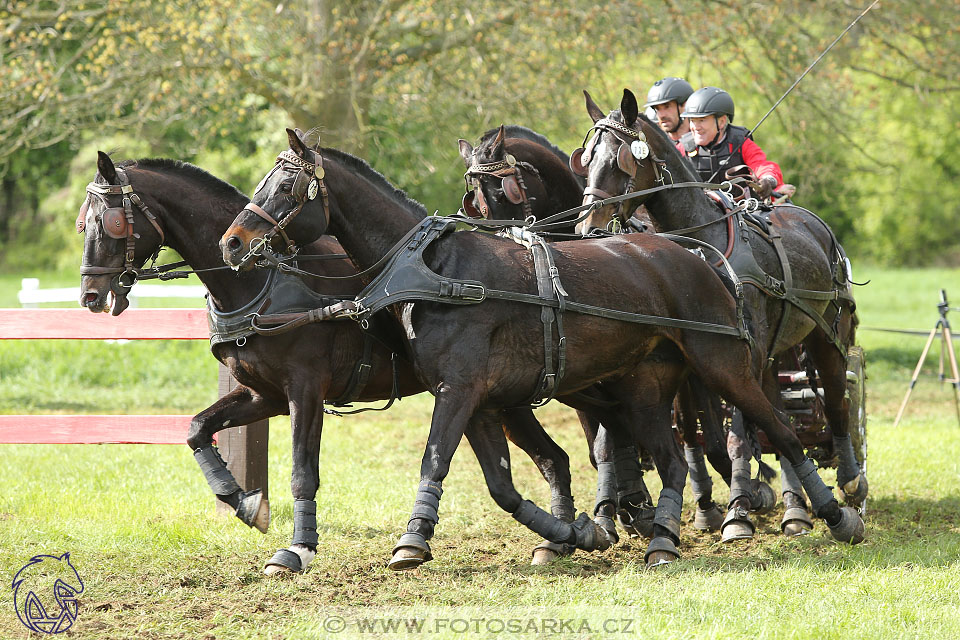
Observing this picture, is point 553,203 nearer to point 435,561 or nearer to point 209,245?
point 209,245

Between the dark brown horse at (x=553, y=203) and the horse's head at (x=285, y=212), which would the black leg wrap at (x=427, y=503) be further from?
the dark brown horse at (x=553, y=203)

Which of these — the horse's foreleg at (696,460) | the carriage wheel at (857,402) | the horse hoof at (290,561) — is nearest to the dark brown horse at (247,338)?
the horse hoof at (290,561)

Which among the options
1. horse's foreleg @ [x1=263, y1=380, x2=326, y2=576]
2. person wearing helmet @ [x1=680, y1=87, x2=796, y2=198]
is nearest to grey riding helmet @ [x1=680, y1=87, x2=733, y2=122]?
person wearing helmet @ [x1=680, y1=87, x2=796, y2=198]

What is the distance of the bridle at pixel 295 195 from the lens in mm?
4922

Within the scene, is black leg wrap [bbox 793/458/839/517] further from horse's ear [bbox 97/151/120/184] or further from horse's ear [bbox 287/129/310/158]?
horse's ear [bbox 97/151/120/184]

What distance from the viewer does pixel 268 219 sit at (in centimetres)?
495

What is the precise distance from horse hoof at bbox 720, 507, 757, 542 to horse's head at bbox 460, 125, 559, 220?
217 centimetres

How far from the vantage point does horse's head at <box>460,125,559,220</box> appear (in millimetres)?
6289

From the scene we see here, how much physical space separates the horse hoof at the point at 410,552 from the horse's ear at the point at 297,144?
1.89 metres

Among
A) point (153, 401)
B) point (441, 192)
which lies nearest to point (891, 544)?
point (153, 401)

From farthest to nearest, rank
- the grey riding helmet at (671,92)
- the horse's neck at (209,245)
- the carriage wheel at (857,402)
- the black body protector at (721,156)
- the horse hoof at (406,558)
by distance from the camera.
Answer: the grey riding helmet at (671,92) → the black body protector at (721,156) → the carriage wheel at (857,402) → the horse's neck at (209,245) → the horse hoof at (406,558)

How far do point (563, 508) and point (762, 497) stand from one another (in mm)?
1524

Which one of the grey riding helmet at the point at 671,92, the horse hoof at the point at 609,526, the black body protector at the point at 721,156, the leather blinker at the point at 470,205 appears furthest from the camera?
the grey riding helmet at the point at 671,92

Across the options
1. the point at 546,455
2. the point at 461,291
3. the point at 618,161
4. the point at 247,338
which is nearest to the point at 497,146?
the point at 618,161
